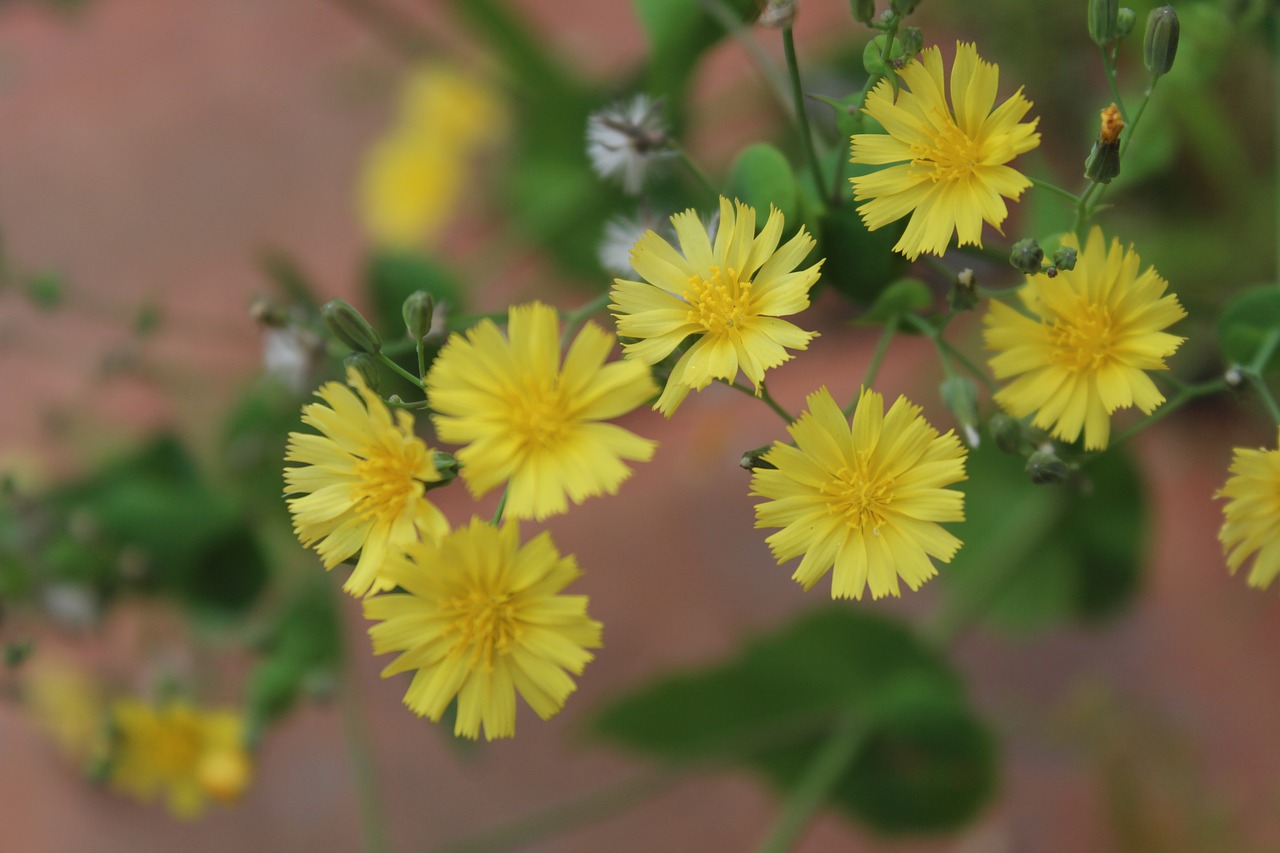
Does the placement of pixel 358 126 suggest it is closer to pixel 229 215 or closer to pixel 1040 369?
pixel 229 215

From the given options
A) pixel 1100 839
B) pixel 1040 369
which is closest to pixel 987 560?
pixel 1100 839

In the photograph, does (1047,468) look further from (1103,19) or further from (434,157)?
(434,157)

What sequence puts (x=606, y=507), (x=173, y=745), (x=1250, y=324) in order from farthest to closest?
(x=606, y=507), (x=173, y=745), (x=1250, y=324)

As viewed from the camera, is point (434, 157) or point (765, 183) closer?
point (765, 183)

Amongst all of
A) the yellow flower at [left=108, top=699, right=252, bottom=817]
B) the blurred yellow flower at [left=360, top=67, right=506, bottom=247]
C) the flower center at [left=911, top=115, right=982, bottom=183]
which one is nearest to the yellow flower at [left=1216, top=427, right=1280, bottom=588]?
the flower center at [left=911, top=115, right=982, bottom=183]

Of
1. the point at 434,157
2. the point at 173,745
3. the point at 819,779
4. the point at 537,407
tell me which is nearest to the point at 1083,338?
the point at 537,407

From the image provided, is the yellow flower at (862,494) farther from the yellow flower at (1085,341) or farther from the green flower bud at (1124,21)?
the green flower bud at (1124,21)
